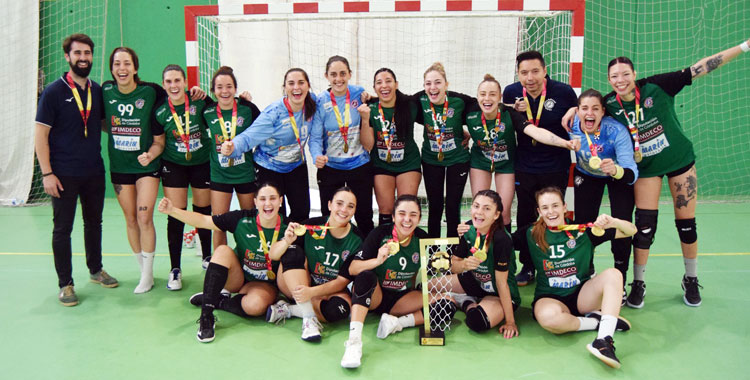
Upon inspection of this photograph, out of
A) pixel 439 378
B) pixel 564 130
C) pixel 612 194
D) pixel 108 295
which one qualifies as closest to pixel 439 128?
pixel 564 130

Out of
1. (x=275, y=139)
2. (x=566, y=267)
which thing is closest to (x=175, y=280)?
(x=275, y=139)

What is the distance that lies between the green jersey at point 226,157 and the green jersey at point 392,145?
2.86 feet

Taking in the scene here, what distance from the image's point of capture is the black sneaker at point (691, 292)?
3.49 metres

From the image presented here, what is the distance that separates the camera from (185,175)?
12.4ft

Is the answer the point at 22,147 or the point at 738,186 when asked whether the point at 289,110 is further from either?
the point at 738,186

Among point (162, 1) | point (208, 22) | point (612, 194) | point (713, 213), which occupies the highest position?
point (162, 1)

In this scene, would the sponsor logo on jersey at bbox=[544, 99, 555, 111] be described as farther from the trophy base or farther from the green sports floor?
the trophy base

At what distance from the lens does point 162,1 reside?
6.99m

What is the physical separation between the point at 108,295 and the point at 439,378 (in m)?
2.47

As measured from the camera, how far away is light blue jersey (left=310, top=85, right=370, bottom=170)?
362cm

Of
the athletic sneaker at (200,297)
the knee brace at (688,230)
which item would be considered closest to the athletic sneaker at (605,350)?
the knee brace at (688,230)

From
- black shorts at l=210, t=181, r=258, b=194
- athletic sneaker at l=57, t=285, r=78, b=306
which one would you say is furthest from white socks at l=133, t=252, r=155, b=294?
black shorts at l=210, t=181, r=258, b=194

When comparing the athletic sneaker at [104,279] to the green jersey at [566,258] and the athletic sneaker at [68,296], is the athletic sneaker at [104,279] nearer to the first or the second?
the athletic sneaker at [68,296]

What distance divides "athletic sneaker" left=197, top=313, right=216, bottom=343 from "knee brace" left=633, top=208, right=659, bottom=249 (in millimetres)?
2685
